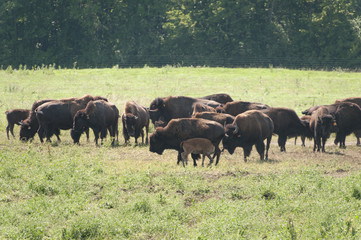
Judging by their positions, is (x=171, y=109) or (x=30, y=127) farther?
(x=171, y=109)

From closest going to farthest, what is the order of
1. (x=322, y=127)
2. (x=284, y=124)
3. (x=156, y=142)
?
1. (x=156, y=142)
2. (x=322, y=127)
3. (x=284, y=124)

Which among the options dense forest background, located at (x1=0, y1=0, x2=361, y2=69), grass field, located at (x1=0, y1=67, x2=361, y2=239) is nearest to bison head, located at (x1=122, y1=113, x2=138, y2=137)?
grass field, located at (x1=0, y1=67, x2=361, y2=239)

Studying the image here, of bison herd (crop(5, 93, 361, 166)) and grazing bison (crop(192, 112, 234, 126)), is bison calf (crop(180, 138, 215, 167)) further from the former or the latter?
grazing bison (crop(192, 112, 234, 126))

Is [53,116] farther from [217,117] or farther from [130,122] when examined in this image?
[217,117]

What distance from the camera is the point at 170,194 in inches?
517

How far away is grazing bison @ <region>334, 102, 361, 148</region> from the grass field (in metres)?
0.78

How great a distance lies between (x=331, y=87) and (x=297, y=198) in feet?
90.5

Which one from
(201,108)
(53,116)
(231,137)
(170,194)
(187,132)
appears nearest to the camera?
(170,194)

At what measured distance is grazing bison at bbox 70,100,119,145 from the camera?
2125 centimetres

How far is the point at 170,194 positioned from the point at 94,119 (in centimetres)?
912

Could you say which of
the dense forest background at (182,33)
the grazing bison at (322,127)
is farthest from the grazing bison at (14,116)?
the dense forest background at (182,33)

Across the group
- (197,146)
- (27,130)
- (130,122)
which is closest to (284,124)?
(130,122)

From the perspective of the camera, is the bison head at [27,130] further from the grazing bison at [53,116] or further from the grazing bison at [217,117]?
the grazing bison at [217,117]

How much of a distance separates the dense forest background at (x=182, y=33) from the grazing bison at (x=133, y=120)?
35.8 meters
